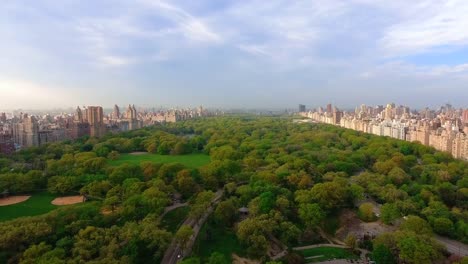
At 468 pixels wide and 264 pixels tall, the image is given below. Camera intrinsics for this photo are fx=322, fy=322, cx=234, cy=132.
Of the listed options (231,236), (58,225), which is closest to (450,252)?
(231,236)

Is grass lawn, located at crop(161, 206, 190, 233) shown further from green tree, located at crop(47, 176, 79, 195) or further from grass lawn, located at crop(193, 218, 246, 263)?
green tree, located at crop(47, 176, 79, 195)

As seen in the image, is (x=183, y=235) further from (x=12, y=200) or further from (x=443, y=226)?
(x=12, y=200)

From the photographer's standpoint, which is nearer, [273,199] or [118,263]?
[118,263]

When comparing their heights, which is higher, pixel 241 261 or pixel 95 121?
pixel 95 121

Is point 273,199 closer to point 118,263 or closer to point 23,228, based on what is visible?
point 118,263

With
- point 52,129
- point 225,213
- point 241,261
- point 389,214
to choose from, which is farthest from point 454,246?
point 52,129

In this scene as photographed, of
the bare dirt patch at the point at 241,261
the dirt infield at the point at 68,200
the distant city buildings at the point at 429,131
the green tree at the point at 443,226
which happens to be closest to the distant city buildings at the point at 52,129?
the dirt infield at the point at 68,200
